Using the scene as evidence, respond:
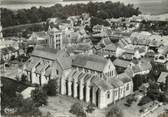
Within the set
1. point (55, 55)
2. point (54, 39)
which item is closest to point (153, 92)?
point (55, 55)

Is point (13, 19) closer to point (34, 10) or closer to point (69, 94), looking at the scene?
point (34, 10)

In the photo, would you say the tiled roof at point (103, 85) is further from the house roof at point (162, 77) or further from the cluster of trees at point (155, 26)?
the cluster of trees at point (155, 26)

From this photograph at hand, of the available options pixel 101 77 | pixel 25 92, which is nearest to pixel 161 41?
pixel 101 77

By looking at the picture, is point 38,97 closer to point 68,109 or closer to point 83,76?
point 68,109

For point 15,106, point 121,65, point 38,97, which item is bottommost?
point 38,97

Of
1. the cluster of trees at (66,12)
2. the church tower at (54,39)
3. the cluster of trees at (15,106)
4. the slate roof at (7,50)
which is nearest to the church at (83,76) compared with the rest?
the cluster of trees at (15,106)
